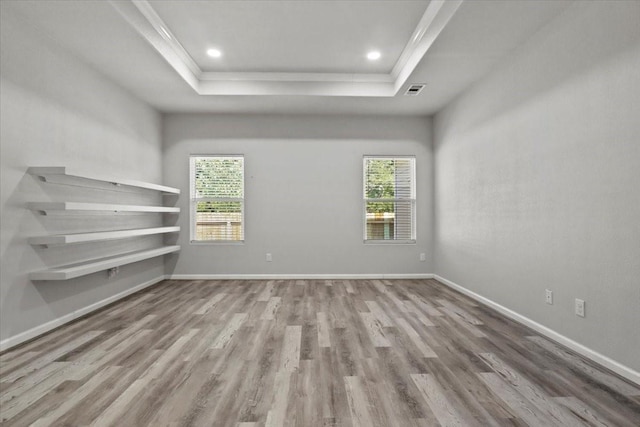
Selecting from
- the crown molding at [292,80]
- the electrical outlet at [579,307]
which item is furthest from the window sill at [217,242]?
the electrical outlet at [579,307]

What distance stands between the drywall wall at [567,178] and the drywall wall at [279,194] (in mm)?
2017

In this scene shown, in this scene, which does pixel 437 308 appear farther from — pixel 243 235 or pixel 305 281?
pixel 243 235

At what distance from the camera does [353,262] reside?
5.07 m

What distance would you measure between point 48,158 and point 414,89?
4.06 m

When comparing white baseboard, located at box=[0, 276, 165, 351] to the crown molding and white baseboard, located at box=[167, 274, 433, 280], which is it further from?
the crown molding

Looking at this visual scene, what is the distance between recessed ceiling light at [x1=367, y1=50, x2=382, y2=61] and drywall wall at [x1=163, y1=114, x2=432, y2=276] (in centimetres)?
135

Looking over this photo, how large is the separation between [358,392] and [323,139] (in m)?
3.97

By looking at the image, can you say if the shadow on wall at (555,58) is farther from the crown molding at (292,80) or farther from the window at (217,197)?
the window at (217,197)

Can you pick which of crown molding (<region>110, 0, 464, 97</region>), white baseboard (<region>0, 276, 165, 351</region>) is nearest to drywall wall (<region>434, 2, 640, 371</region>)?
crown molding (<region>110, 0, 464, 97</region>)

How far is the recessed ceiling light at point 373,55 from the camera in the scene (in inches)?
143

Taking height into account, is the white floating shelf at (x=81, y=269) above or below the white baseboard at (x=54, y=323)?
above

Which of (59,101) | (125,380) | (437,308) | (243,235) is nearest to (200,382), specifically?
(125,380)

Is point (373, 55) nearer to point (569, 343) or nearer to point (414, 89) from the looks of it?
point (414, 89)

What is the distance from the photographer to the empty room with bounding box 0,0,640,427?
74.4 inches
